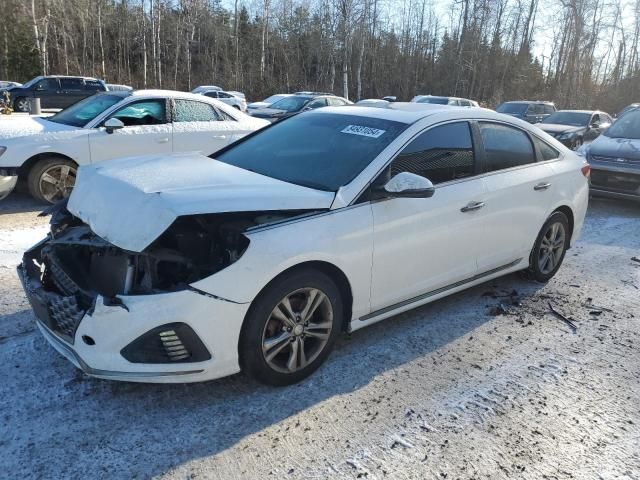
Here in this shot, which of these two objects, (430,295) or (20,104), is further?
(20,104)

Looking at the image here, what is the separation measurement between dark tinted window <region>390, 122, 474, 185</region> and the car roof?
0.55 feet

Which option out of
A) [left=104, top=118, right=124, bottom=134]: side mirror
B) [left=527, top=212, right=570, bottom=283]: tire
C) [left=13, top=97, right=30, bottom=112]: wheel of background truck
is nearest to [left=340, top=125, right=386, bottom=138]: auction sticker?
[left=527, top=212, right=570, bottom=283]: tire

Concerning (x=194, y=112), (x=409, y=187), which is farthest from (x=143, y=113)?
(x=409, y=187)

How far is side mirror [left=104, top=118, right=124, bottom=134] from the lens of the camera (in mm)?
7273

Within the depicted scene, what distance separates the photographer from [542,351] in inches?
156

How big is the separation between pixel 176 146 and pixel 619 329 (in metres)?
6.09

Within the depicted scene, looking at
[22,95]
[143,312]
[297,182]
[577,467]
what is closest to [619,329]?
[577,467]

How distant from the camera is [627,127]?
32.8ft

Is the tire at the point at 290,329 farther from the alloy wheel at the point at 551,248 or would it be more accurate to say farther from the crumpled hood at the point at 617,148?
the crumpled hood at the point at 617,148

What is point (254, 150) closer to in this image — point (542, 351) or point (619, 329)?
A: point (542, 351)

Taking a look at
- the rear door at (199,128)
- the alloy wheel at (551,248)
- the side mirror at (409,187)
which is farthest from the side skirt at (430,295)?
the rear door at (199,128)

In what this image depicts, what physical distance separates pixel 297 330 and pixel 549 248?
121 inches

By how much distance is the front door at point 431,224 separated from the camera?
360cm

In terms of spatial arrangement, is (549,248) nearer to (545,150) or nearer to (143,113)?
(545,150)
